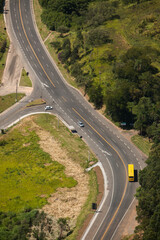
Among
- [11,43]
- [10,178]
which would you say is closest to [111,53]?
A: [11,43]

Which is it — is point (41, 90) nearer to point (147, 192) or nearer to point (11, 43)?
point (11, 43)

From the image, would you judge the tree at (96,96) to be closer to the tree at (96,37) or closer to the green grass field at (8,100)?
the green grass field at (8,100)

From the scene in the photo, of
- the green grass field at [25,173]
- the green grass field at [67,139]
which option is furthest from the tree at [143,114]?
the green grass field at [25,173]

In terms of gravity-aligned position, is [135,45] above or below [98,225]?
above

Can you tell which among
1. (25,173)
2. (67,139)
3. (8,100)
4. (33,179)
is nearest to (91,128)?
(67,139)

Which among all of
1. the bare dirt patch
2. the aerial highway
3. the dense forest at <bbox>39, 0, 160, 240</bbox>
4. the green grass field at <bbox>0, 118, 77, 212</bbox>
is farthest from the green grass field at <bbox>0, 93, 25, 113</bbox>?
the dense forest at <bbox>39, 0, 160, 240</bbox>
